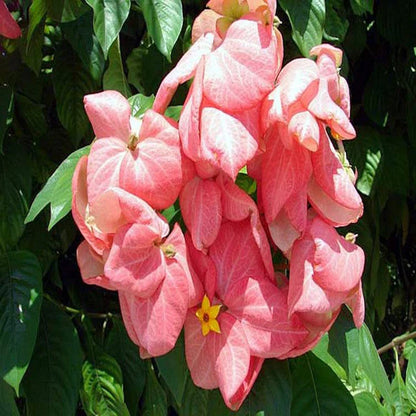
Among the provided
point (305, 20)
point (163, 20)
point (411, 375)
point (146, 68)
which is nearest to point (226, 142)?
point (163, 20)

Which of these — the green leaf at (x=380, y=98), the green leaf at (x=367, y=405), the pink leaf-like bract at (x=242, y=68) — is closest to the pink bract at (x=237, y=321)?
the pink leaf-like bract at (x=242, y=68)

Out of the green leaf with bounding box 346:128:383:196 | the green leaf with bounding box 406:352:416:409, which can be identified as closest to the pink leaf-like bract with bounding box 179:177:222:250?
the green leaf with bounding box 406:352:416:409

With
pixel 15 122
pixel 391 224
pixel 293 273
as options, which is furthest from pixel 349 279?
pixel 391 224

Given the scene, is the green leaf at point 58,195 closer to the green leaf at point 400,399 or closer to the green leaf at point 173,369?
the green leaf at point 173,369

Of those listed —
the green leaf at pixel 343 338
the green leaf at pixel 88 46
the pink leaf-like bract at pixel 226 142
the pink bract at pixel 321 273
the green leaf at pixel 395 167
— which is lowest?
the green leaf at pixel 395 167

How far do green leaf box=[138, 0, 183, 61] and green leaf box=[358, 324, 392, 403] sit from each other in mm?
361

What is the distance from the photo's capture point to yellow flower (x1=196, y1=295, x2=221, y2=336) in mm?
538

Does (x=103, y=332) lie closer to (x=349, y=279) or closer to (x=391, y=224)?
(x=349, y=279)

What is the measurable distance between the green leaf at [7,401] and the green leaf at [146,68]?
1.43 ft

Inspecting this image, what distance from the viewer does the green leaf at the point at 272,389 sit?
63cm

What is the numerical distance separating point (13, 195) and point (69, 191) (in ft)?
1.33

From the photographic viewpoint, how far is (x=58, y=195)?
65cm

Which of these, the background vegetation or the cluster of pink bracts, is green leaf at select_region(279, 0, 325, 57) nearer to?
the background vegetation

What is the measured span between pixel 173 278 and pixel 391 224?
1242 millimetres
